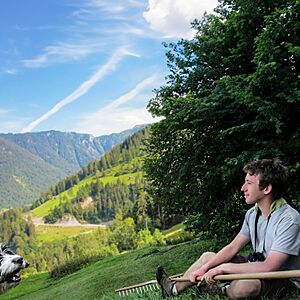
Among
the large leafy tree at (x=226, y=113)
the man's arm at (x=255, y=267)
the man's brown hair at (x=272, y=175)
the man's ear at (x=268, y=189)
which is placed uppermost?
the large leafy tree at (x=226, y=113)

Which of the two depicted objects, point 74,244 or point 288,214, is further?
point 74,244

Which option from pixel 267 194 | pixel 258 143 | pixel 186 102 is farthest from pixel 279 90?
pixel 267 194

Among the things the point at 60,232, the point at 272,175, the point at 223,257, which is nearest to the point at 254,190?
the point at 272,175

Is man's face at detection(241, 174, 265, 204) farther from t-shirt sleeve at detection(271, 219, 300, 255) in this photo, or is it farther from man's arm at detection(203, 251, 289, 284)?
man's arm at detection(203, 251, 289, 284)

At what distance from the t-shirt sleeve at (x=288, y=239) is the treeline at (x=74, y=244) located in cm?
558

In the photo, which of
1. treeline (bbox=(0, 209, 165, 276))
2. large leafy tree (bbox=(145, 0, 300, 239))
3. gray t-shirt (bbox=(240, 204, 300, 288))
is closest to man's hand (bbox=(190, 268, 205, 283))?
gray t-shirt (bbox=(240, 204, 300, 288))

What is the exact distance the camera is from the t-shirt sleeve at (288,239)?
439 cm

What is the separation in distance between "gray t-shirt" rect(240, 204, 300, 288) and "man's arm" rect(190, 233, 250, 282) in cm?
32

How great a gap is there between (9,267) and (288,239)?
3720 mm

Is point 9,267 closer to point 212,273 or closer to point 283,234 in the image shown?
point 212,273

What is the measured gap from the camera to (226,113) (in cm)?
1252

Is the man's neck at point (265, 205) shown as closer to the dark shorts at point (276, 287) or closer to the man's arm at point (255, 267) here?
the man's arm at point (255, 267)

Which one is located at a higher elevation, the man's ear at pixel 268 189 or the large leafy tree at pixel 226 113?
the large leafy tree at pixel 226 113

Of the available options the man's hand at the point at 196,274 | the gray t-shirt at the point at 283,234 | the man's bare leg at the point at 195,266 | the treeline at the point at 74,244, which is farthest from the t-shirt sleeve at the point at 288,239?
the treeline at the point at 74,244
